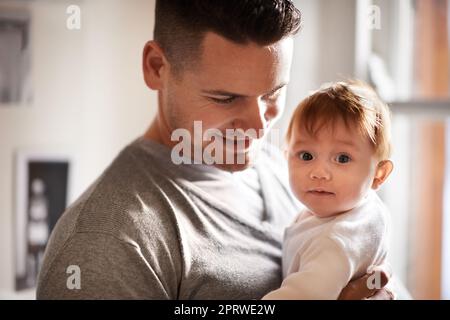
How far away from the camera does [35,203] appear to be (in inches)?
50.9

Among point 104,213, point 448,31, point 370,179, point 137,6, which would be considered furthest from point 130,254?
point 448,31

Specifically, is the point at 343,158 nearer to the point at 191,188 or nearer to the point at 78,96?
the point at 191,188

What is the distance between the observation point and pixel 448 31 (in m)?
1.51

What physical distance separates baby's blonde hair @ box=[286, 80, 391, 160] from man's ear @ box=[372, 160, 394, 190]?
0.01 metres

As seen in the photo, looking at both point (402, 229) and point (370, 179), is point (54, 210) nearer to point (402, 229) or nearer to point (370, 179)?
point (370, 179)

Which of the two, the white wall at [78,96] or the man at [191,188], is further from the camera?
the white wall at [78,96]

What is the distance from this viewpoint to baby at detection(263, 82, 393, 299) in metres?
0.96

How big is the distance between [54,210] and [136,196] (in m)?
0.41

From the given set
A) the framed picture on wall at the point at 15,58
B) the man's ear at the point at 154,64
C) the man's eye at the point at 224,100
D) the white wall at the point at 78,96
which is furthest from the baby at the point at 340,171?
the framed picture on wall at the point at 15,58

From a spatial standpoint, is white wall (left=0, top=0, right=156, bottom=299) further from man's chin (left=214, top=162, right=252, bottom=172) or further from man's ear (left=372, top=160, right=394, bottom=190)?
man's ear (left=372, top=160, right=394, bottom=190)

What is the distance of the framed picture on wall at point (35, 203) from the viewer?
50.3 inches

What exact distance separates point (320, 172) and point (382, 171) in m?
0.13

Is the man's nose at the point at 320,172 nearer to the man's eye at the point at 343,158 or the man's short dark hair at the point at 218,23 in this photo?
the man's eye at the point at 343,158

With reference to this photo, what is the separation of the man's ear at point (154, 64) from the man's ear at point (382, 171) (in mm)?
415
